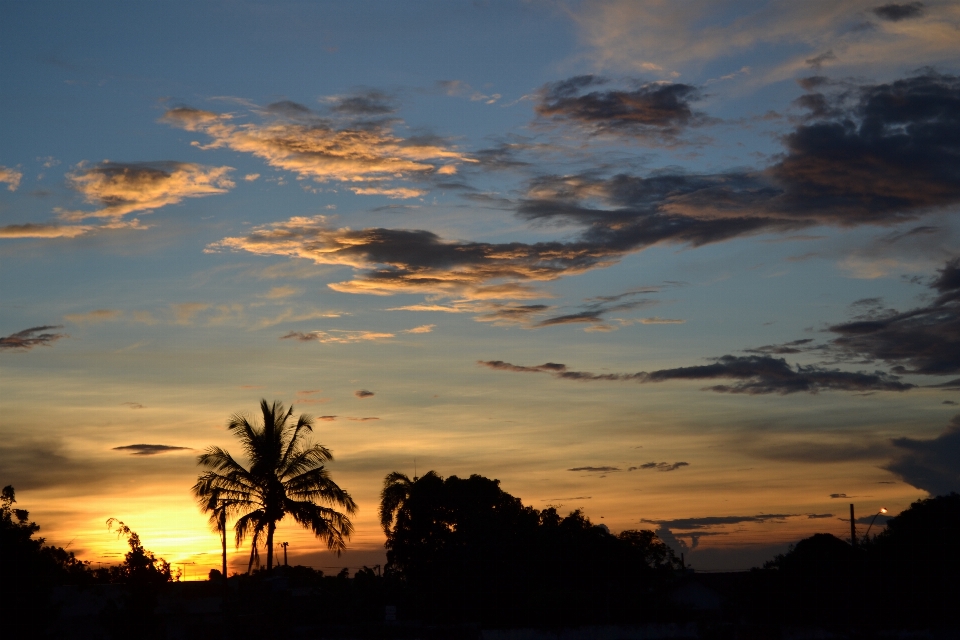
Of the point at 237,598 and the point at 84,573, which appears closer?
the point at 237,598

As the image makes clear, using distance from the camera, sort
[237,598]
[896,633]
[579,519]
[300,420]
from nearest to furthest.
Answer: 1. [237,598]
2. [896,633]
3. [300,420]
4. [579,519]

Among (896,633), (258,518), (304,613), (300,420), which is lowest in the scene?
(896,633)

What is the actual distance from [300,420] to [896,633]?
22.6 meters

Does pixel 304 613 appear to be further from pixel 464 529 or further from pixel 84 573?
pixel 464 529

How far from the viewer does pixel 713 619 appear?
3356cm

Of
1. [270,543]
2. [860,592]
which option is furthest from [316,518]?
[860,592]

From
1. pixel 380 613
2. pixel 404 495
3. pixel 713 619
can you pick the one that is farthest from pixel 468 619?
pixel 404 495

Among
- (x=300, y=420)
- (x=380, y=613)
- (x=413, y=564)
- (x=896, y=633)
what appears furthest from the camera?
(x=413, y=564)

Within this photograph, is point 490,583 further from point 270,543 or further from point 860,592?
point 860,592

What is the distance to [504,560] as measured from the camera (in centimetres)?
3953

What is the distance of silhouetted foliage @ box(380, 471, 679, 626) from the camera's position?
114 feet

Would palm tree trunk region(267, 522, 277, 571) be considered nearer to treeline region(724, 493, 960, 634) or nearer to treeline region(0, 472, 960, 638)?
treeline region(0, 472, 960, 638)

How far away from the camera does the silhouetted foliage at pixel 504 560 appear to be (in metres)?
34.7

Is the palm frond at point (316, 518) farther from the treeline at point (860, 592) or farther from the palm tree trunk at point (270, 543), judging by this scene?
the treeline at point (860, 592)
